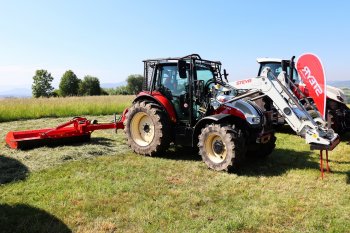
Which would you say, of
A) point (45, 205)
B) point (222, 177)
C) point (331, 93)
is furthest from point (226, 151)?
point (331, 93)

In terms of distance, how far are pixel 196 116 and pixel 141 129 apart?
1.50m

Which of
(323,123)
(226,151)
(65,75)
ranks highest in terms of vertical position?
(65,75)

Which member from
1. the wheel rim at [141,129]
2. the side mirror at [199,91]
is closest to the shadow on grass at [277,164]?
Answer: the side mirror at [199,91]

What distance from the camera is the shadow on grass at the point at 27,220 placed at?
3869 millimetres

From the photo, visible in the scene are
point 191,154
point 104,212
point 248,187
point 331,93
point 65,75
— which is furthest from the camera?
point 65,75

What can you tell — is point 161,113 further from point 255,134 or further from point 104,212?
point 104,212

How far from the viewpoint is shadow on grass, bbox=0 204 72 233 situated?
3.87 m

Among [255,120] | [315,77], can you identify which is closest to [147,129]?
[255,120]

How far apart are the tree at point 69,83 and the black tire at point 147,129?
54.0 meters

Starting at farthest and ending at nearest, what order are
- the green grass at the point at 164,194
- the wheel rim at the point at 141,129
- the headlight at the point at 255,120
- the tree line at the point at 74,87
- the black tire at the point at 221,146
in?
the tree line at the point at 74,87 → the wheel rim at the point at 141,129 → the headlight at the point at 255,120 → the black tire at the point at 221,146 → the green grass at the point at 164,194

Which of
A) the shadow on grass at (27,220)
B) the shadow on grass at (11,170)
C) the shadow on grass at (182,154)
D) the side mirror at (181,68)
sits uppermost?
the side mirror at (181,68)

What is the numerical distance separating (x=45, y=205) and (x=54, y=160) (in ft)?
7.72

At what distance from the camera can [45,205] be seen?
14.9ft

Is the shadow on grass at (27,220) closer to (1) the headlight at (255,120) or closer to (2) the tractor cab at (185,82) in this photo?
(2) the tractor cab at (185,82)
